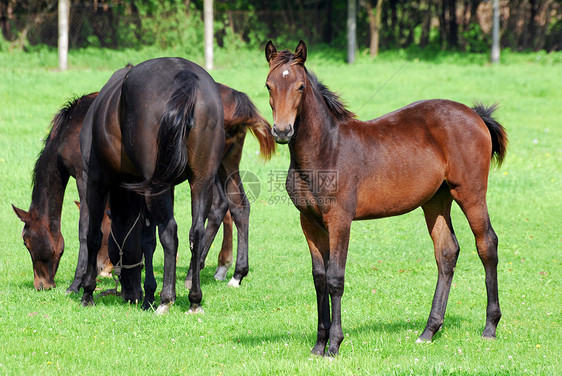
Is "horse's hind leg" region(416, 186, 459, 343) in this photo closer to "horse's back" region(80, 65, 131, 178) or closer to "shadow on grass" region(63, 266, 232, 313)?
"shadow on grass" region(63, 266, 232, 313)

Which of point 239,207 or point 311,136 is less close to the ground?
point 311,136

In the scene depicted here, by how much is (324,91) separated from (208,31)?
18129 mm

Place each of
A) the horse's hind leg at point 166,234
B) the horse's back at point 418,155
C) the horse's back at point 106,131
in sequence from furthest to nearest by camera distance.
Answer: the horse's back at point 106,131, the horse's hind leg at point 166,234, the horse's back at point 418,155

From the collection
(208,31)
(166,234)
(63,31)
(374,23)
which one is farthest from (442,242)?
(374,23)

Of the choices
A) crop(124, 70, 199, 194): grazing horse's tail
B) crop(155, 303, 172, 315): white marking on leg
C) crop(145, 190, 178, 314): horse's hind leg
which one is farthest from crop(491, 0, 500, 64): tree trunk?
crop(155, 303, 172, 315): white marking on leg

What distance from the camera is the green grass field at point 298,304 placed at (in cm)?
521

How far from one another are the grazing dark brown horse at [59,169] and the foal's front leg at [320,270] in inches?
105

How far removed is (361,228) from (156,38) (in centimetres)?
1699

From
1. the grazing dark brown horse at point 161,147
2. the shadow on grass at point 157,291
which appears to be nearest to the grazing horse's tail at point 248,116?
the grazing dark brown horse at point 161,147

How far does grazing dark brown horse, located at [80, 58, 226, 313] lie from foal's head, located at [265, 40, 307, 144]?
1.53 m

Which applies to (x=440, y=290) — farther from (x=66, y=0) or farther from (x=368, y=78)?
(x=66, y=0)

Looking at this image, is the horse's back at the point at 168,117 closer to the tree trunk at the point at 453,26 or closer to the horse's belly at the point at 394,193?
the horse's belly at the point at 394,193

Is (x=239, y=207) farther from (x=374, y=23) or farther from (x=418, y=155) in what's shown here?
(x=374, y=23)

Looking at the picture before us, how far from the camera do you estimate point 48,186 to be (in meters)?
7.90
